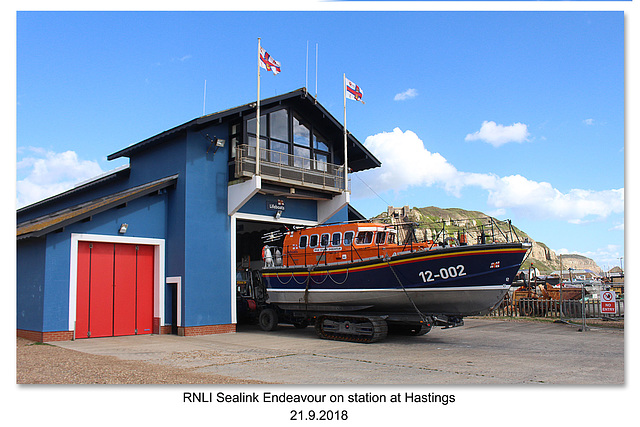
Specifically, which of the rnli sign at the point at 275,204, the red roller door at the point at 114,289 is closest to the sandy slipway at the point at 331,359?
the red roller door at the point at 114,289

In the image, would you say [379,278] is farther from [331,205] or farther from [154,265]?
[154,265]

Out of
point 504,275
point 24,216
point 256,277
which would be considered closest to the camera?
point 504,275

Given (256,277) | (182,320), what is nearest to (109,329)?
(182,320)

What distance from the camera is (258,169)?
17641 mm

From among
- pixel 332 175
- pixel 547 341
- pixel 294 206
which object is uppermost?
pixel 332 175

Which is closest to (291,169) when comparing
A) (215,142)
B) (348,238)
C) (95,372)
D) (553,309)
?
(215,142)

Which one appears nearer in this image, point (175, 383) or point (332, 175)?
point (175, 383)

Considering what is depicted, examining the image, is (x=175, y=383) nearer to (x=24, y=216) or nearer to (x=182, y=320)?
(x=182, y=320)

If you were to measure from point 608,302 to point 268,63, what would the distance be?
598 inches

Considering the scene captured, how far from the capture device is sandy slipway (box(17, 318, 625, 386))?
8828 mm

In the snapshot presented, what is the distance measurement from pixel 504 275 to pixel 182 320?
10.6 meters

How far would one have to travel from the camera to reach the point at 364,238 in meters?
16.0

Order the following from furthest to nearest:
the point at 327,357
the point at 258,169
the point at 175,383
Result: 1. the point at 258,169
2. the point at 327,357
3. the point at 175,383

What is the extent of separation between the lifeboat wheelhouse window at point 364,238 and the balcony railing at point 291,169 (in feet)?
13.6
